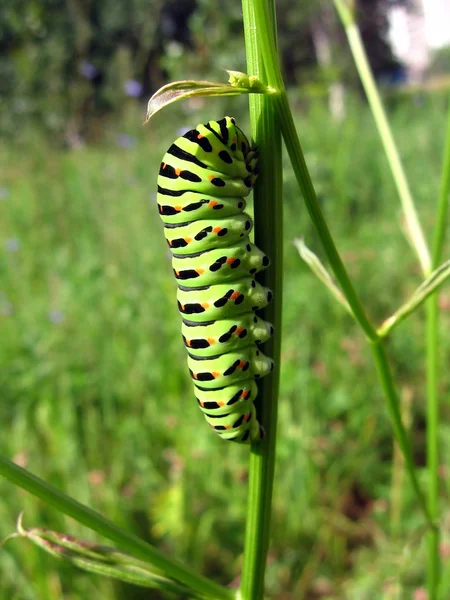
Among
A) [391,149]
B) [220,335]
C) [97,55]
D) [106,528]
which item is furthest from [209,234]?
[97,55]

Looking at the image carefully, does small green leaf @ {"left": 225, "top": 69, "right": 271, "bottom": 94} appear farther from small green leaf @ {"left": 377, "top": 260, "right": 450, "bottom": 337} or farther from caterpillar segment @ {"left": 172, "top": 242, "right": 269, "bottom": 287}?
small green leaf @ {"left": 377, "top": 260, "right": 450, "bottom": 337}

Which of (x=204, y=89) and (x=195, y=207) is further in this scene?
(x=195, y=207)

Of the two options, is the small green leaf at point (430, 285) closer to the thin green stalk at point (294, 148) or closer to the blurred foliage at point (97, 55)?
the thin green stalk at point (294, 148)

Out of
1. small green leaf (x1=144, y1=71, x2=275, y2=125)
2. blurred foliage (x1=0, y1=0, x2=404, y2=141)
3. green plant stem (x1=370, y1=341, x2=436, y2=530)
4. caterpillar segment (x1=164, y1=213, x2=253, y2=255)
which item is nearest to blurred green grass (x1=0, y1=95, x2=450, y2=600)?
green plant stem (x1=370, y1=341, x2=436, y2=530)

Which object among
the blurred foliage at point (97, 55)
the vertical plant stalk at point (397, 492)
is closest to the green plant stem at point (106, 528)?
the vertical plant stalk at point (397, 492)

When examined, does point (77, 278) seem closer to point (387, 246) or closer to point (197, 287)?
point (387, 246)

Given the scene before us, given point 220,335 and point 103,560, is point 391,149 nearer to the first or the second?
point 220,335
